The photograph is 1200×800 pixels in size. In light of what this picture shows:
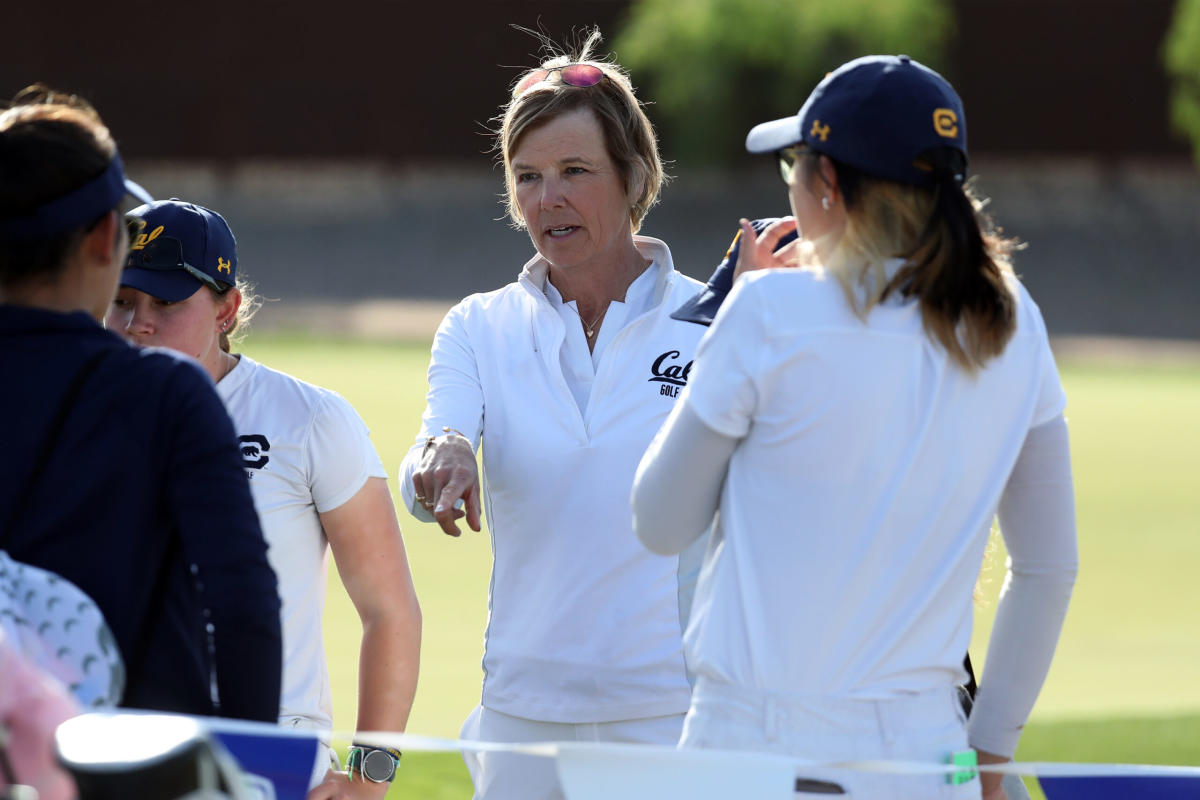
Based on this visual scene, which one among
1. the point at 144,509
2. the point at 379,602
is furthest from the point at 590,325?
the point at 144,509

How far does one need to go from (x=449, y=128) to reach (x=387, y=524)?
36518 millimetres

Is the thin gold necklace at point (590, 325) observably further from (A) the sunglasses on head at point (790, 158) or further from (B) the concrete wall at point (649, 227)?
(B) the concrete wall at point (649, 227)

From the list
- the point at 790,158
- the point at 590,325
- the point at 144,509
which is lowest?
the point at 144,509

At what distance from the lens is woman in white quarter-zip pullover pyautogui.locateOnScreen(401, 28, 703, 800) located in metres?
3.31

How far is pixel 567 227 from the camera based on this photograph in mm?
3555

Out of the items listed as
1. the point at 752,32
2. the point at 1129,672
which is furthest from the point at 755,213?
the point at 1129,672

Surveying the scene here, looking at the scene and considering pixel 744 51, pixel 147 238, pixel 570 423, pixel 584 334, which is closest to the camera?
pixel 147 238

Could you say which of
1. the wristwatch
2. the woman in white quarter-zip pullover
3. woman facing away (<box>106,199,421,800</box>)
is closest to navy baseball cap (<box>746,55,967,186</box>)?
the woman in white quarter-zip pullover

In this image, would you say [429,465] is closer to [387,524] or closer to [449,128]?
[387,524]

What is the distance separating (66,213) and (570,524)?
155 cm

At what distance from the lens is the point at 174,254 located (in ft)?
Result: 10.3

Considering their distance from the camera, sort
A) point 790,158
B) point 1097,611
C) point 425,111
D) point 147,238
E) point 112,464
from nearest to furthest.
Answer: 1. point 112,464
2. point 790,158
3. point 147,238
4. point 1097,611
5. point 425,111

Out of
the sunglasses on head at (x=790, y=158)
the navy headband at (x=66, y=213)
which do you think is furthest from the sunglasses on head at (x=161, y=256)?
the sunglasses on head at (x=790, y=158)

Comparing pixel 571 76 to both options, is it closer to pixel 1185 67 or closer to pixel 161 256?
pixel 161 256
